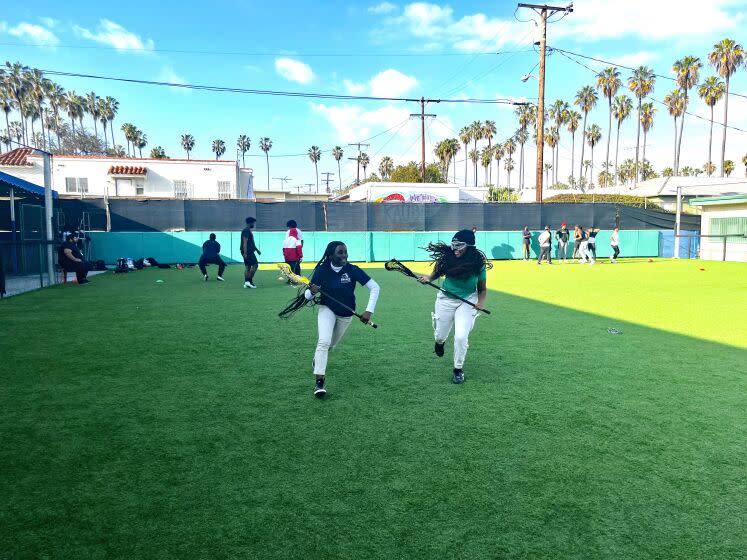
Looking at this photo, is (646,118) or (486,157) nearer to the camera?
(646,118)

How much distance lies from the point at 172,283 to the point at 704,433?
1627cm

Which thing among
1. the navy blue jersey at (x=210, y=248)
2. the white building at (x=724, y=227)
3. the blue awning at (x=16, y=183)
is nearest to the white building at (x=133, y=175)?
the blue awning at (x=16, y=183)

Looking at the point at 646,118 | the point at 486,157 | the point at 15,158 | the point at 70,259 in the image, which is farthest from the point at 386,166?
the point at 70,259

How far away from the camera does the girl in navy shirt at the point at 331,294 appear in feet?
18.8

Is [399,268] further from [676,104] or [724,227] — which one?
[676,104]

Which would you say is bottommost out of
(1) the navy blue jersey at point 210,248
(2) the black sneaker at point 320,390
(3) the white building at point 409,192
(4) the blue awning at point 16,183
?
(2) the black sneaker at point 320,390

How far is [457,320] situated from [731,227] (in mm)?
30918

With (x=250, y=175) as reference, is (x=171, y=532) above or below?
below

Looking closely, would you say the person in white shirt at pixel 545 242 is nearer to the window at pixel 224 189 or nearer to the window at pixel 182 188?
the window at pixel 224 189

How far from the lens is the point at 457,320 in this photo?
6.52m

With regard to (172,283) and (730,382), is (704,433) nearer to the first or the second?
(730,382)

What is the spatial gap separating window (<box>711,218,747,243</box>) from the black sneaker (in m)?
30.8

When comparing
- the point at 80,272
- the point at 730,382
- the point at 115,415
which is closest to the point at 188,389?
the point at 115,415

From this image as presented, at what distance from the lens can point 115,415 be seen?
5098 mm
